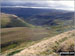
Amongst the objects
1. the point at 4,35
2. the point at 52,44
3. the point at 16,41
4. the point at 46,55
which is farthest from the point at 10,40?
the point at 46,55

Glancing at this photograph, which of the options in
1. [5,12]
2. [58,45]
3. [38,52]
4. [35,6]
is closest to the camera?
[38,52]

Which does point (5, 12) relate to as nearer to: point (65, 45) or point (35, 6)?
point (35, 6)

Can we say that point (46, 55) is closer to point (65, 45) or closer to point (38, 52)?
point (38, 52)

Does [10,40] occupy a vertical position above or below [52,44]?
below

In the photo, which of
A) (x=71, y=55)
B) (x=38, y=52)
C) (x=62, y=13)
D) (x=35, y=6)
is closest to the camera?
(x=71, y=55)

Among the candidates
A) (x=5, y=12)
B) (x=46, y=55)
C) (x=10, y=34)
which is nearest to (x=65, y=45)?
(x=46, y=55)

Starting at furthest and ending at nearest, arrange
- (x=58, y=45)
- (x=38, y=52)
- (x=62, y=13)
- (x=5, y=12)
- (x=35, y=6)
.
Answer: (x=62, y=13) < (x=35, y=6) < (x=5, y=12) < (x=58, y=45) < (x=38, y=52)

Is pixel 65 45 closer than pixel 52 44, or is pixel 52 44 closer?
pixel 65 45

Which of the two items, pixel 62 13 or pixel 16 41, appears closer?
pixel 16 41

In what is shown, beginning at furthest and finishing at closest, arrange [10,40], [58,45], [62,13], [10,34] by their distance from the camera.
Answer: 1. [62,13]
2. [10,34]
3. [10,40]
4. [58,45]
